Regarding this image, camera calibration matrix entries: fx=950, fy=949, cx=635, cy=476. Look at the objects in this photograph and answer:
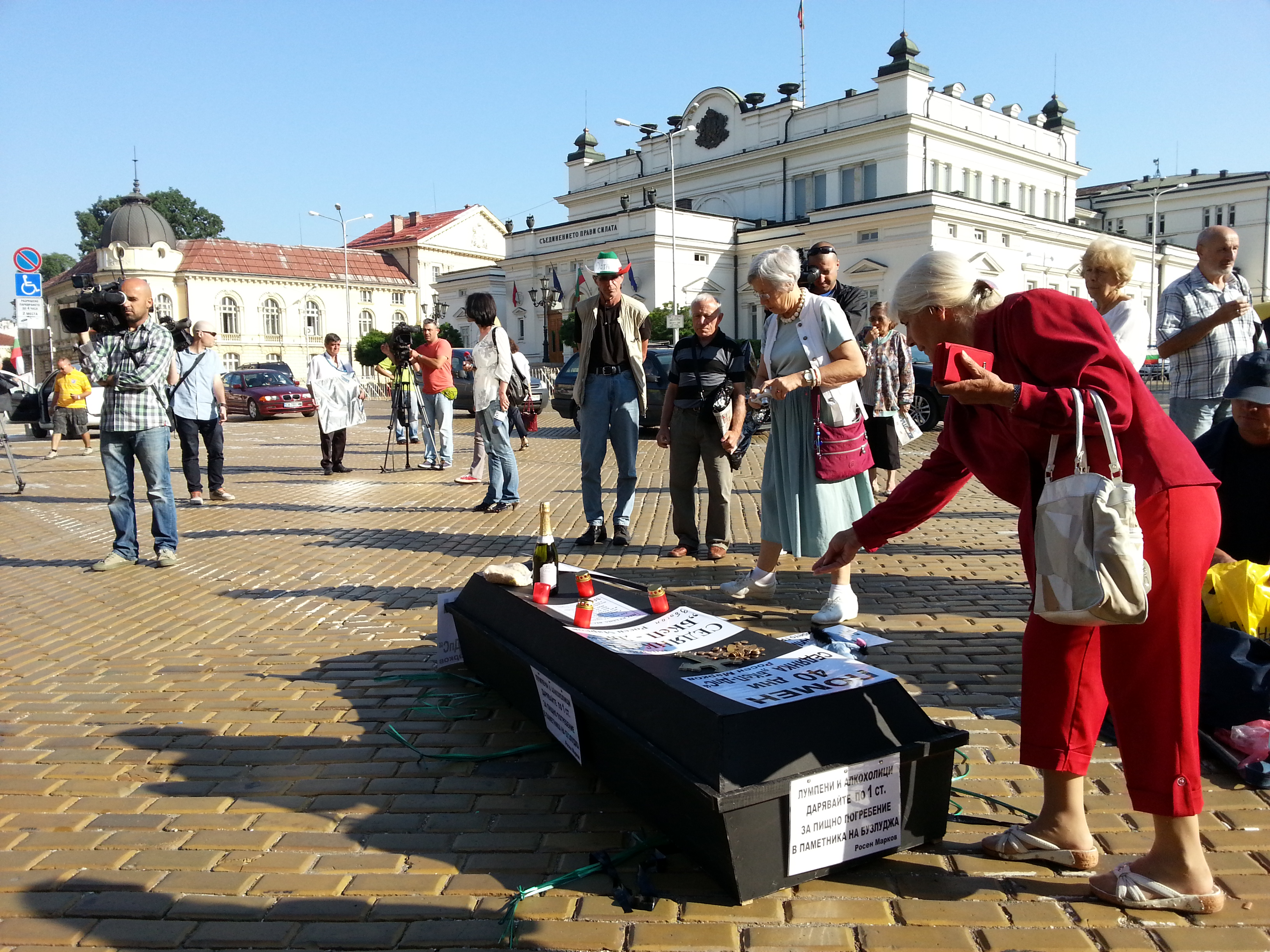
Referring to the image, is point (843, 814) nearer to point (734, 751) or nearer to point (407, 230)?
point (734, 751)

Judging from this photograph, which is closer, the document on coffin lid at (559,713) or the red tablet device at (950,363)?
the red tablet device at (950,363)

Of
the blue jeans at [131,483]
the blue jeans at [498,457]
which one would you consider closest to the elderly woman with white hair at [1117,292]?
the blue jeans at [498,457]

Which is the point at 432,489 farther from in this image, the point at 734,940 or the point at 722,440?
the point at 734,940

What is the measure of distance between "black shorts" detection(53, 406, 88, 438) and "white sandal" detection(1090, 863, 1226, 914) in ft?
66.4

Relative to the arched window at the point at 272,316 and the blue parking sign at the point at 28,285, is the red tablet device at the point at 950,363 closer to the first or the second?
the blue parking sign at the point at 28,285

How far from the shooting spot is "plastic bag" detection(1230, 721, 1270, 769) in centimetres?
342

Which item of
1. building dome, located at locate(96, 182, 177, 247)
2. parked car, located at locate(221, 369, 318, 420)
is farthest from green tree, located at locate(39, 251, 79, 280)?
parked car, located at locate(221, 369, 318, 420)

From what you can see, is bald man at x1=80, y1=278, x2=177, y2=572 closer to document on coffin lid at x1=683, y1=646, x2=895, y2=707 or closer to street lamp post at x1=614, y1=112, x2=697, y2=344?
document on coffin lid at x1=683, y1=646, x2=895, y2=707

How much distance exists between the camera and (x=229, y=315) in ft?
241

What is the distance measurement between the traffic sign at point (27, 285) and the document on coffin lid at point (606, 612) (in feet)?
59.8

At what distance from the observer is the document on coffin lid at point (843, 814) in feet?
8.63

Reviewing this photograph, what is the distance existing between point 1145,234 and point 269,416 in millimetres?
77469

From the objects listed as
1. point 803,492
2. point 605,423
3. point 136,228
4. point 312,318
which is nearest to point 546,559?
point 803,492

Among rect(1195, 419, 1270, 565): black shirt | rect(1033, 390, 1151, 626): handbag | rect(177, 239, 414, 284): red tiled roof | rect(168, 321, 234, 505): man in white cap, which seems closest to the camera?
rect(1033, 390, 1151, 626): handbag
